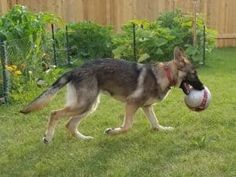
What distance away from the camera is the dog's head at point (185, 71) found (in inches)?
209

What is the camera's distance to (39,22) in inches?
316

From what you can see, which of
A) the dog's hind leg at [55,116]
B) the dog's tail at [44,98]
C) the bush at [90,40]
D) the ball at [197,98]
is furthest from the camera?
the bush at [90,40]

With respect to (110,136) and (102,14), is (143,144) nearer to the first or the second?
(110,136)

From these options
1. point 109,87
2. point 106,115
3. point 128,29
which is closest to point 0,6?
point 128,29

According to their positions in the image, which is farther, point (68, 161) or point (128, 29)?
point (128, 29)

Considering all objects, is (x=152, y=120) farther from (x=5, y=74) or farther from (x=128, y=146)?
(x=5, y=74)

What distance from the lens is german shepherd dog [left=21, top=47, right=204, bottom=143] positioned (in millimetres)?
5207

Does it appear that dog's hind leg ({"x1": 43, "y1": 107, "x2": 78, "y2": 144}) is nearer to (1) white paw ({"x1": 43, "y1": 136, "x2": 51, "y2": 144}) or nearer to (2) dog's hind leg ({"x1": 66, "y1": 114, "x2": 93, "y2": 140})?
(1) white paw ({"x1": 43, "y1": 136, "x2": 51, "y2": 144})

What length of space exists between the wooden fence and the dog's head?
301 inches

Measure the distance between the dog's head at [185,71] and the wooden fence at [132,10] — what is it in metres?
7.65

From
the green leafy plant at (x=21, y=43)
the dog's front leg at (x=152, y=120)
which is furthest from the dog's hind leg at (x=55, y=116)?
the green leafy plant at (x=21, y=43)

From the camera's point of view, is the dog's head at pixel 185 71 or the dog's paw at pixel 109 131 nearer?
the dog's head at pixel 185 71

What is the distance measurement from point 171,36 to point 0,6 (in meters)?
4.71

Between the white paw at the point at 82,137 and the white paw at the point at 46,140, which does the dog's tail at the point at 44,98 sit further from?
the white paw at the point at 82,137
